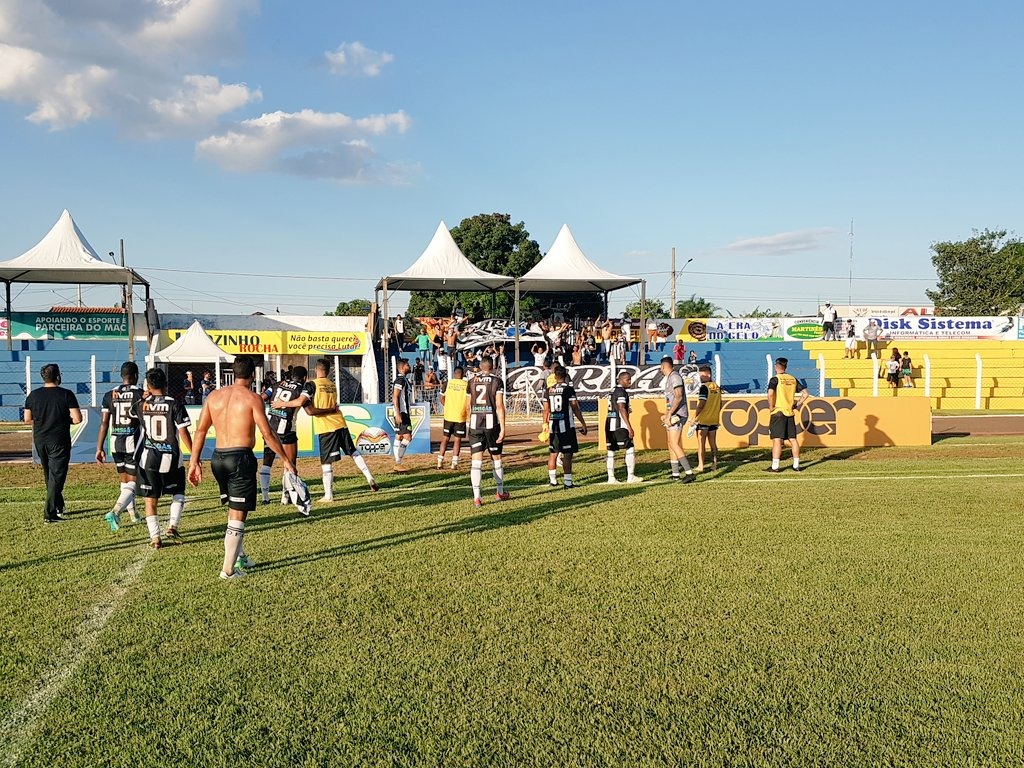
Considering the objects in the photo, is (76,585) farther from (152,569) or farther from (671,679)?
(671,679)

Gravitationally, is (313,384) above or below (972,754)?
above

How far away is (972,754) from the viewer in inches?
145

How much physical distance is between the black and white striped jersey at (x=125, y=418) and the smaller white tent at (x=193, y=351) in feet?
45.0

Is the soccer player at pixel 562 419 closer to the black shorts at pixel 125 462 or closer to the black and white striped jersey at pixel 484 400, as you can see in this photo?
the black and white striped jersey at pixel 484 400

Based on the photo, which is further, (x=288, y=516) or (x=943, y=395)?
(x=943, y=395)

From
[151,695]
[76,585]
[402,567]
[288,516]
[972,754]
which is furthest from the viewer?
[288,516]

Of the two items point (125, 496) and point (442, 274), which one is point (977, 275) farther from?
point (125, 496)

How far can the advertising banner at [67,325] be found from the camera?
28.3 meters

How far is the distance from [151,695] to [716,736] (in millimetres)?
3054

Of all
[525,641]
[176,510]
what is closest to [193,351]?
[176,510]

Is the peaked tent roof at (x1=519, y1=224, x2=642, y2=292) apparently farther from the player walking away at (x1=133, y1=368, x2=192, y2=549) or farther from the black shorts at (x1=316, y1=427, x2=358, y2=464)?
the player walking away at (x1=133, y1=368, x2=192, y2=549)

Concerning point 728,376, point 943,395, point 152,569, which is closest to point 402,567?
point 152,569

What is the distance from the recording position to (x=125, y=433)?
9.21 metres

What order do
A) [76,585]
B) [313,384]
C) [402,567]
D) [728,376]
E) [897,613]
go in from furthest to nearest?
[728,376], [313,384], [402,567], [76,585], [897,613]
